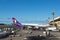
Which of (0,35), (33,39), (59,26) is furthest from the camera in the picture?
(59,26)

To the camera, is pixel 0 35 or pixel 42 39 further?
pixel 0 35

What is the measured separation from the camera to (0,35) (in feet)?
109

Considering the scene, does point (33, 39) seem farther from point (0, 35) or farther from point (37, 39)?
point (0, 35)

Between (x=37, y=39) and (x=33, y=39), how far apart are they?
0.44 metres

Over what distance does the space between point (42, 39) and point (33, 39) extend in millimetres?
1085

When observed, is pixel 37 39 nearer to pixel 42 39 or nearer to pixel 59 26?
pixel 42 39

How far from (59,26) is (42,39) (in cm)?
7634

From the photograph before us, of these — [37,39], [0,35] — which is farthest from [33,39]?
[0,35]

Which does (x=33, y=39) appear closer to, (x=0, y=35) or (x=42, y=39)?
(x=42, y=39)

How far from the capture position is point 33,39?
60.0ft

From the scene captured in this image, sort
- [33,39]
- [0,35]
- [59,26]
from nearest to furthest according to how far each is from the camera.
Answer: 1. [33,39]
2. [0,35]
3. [59,26]

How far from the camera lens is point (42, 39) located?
62.1 ft

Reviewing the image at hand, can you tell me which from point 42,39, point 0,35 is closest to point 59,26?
point 0,35

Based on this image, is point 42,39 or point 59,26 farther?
point 59,26
